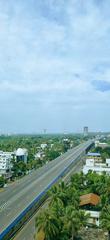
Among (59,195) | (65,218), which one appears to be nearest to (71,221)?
(65,218)

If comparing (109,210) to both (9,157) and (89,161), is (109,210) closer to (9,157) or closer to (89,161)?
(89,161)

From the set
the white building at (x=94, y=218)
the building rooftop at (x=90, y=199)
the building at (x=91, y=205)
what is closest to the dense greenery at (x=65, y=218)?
the building at (x=91, y=205)

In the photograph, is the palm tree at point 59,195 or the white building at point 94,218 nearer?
the palm tree at point 59,195

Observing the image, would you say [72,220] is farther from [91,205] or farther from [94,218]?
[91,205]

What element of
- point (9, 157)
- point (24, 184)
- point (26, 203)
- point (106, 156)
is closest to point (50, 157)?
point (106, 156)

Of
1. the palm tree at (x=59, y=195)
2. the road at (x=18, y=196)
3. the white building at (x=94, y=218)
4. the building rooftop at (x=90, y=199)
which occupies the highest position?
the palm tree at (x=59, y=195)

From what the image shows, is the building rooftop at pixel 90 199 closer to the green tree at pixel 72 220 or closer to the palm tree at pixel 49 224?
the green tree at pixel 72 220
